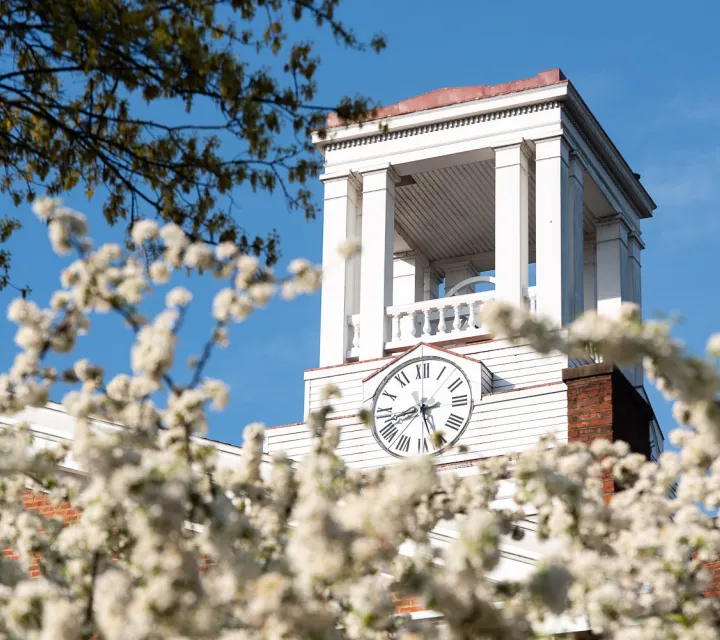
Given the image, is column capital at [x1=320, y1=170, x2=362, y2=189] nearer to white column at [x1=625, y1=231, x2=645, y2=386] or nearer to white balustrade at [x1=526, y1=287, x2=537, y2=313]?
white balustrade at [x1=526, y1=287, x2=537, y2=313]

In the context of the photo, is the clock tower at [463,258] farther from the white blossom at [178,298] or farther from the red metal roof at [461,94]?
the white blossom at [178,298]

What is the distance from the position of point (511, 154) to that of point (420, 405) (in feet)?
15.2

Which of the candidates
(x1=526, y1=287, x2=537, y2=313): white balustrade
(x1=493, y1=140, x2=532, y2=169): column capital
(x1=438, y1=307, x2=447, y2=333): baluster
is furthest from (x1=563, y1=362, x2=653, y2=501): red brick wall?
(x1=493, y1=140, x2=532, y2=169): column capital

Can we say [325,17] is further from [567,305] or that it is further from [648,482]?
[567,305]

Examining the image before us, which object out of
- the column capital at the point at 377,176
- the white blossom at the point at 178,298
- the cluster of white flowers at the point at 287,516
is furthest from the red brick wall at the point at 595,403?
the white blossom at the point at 178,298

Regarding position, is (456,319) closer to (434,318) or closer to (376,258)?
(434,318)

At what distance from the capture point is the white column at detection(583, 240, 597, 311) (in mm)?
26469

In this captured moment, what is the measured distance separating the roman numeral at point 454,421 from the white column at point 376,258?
2011 millimetres

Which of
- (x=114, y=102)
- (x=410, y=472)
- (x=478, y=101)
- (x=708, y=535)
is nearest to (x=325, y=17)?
(x=114, y=102)

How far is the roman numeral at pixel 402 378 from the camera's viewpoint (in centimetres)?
2261

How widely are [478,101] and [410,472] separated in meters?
19.9

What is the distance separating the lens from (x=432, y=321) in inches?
970

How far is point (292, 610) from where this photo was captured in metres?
4.49

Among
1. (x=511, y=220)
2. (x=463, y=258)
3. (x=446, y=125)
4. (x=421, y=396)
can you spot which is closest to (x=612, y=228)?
(x=463, y=258)
